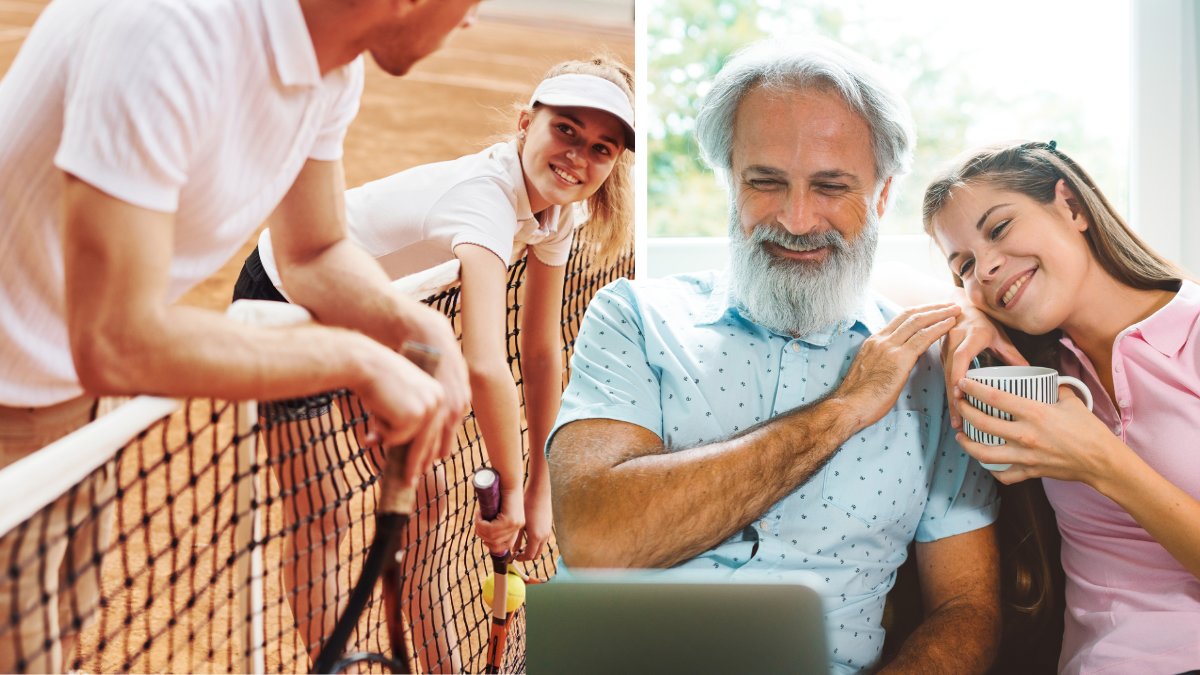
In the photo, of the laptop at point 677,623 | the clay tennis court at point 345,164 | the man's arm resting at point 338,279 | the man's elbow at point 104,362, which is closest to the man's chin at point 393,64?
the clay tennis court at point 345,164

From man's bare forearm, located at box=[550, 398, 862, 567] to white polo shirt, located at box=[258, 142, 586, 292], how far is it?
341 millimetres

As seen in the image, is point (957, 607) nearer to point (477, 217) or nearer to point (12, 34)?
point (477, 217)

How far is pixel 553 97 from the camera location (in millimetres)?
1422

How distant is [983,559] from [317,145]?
125 centimetres

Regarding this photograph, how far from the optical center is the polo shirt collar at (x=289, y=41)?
1.04 m

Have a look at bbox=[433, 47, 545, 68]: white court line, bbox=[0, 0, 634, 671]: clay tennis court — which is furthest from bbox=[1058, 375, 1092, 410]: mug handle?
bbox=[433, 47, 545, 68]: white court line

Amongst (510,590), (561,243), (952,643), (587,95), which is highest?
(587,95)

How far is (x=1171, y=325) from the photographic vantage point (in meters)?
1.54

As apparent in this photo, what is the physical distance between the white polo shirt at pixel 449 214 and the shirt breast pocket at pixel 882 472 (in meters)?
0.61

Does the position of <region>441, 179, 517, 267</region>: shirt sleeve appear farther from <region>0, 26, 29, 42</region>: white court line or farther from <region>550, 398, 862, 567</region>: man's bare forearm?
<region>0, 26, 29, 42</region>: white court line

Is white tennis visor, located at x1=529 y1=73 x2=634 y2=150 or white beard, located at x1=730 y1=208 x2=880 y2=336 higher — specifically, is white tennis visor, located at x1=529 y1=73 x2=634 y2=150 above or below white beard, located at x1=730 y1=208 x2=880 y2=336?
above

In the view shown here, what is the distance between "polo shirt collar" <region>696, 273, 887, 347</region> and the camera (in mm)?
1600

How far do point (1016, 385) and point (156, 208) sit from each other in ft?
4.15

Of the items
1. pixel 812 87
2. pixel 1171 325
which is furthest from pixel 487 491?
pixel 1171 325
